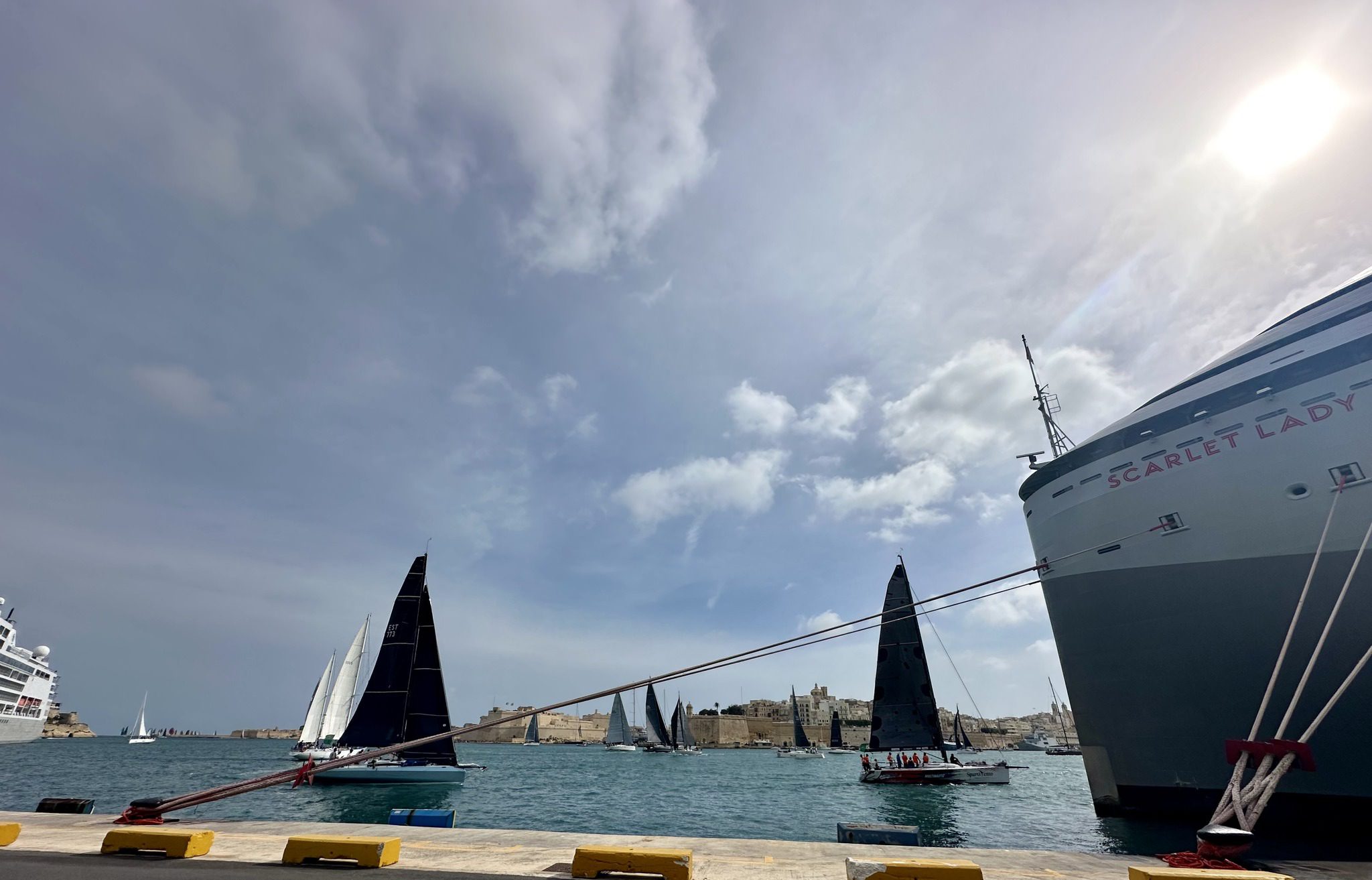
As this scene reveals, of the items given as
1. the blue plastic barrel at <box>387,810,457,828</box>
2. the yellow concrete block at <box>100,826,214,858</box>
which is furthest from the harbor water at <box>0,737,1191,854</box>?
the yellow concrete block at <box>100,826,214,858</box>

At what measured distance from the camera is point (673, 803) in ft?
119

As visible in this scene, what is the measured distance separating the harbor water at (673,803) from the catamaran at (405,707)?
4.23ft

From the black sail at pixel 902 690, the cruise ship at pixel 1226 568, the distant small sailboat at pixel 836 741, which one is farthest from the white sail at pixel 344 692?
the distant small sailboat at pixel 836 741

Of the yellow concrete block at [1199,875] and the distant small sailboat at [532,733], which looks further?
the distant small sailboat at [532,733]

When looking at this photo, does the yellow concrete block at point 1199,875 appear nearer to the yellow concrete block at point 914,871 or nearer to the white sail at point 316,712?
the yellow concrete block at point 914,871

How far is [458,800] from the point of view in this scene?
34094 mm

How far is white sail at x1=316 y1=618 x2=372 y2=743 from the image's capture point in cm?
5562

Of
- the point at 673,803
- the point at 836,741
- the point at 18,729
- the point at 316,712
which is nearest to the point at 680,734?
the point at 836,741

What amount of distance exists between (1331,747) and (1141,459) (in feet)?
24.2

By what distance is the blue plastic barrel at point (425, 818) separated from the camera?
1377cm

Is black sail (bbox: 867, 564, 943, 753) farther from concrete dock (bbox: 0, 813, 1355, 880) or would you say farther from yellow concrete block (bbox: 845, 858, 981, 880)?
yellow concrete block (bbox: 845, 858, 981, 880)

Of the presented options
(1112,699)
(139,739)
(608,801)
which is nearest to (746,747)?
(608,801)

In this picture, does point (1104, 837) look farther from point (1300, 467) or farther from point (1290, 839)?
point (1300, 467)

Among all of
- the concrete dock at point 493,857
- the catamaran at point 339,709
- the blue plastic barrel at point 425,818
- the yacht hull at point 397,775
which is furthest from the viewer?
the catamaran at point 339,709
